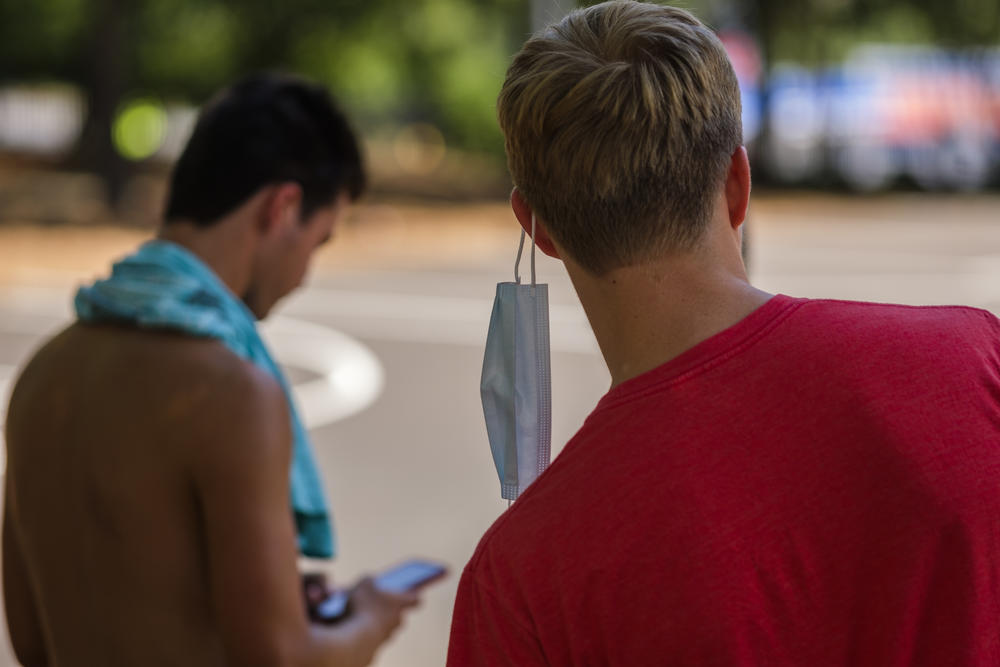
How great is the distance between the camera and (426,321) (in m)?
13.1

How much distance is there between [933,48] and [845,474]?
4117 cm

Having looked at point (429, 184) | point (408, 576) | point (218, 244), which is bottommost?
point (429, 184)

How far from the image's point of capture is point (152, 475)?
75.7 inches

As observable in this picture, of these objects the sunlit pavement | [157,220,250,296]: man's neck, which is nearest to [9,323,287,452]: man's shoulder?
[157,220,250,296]: man's neck

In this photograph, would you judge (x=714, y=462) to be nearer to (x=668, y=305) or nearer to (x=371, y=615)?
(x=668, y=305)

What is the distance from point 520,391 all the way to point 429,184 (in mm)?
28073

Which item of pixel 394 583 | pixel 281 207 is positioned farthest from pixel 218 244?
pixel 394 583

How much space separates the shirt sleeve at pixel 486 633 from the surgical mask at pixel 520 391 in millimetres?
260

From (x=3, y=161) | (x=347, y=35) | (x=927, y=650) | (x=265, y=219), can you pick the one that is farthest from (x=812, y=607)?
(x=3, y=161)

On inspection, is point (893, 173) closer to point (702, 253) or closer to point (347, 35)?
point (347, 35)

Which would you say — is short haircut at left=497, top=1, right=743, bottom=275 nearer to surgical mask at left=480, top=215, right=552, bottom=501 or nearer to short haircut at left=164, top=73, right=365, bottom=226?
surgical mask at left=480, top=215, right=552, bottom=501

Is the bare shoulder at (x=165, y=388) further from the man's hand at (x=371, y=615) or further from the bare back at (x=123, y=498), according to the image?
the man's hand at (x=371, y=615)

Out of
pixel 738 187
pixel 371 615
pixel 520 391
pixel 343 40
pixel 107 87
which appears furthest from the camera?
pixel 343 40

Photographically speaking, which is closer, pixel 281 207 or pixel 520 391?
pixel 520 391
